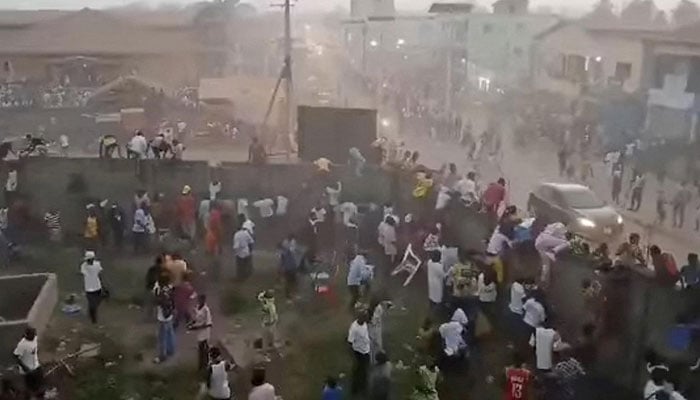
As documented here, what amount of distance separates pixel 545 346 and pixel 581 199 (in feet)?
11.3

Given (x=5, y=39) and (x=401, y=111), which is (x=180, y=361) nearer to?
(x=401, y=111)

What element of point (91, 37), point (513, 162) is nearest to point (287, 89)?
point (91, 37)

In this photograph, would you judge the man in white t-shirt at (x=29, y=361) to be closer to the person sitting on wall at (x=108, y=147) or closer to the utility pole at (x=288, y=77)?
the person sitting on wall at (x=108, y=147)

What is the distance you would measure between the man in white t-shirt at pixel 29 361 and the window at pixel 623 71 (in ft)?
23.7

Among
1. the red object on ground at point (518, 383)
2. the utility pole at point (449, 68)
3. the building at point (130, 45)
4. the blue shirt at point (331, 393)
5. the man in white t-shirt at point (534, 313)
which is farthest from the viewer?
Result: the building at point (130, 45)

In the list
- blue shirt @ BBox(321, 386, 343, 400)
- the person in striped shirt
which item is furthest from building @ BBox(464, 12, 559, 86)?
blue shirt @ BBox(321, 386, 343, 400)

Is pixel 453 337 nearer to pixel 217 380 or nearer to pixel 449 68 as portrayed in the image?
pixel 217 380

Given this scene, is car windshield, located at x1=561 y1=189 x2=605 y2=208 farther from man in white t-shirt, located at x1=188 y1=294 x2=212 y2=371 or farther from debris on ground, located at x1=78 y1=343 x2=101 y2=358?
debris on ground, located at x1=78 y1=343 x2=101 y2=358

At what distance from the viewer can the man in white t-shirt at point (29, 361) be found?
Answer: 22.1 ft

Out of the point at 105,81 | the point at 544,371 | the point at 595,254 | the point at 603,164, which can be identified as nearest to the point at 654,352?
the point at 544,371

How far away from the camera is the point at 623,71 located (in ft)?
33.4

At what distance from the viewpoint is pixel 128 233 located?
1072 cm

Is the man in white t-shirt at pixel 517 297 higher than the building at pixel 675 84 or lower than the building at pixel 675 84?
lower

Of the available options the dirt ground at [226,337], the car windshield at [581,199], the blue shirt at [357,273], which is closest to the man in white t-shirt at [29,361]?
the dirt ground at [226,337]
